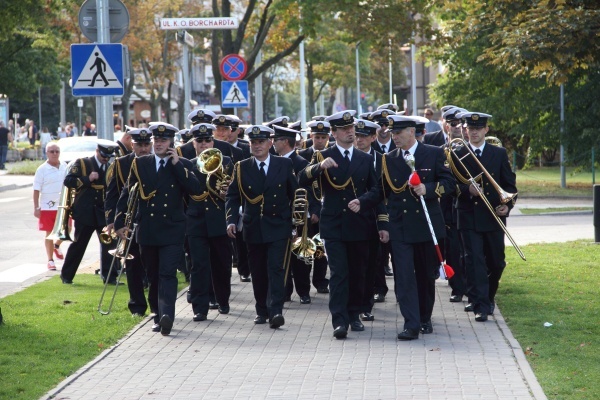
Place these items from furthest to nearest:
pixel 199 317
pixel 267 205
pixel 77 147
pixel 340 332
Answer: pixel 77 147 → pixel 199 317 → pixel 267 205 → pixel 340 332

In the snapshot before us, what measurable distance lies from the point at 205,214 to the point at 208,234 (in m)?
0.22

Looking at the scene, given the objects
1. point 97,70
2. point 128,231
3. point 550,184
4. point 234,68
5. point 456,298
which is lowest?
point 550,184

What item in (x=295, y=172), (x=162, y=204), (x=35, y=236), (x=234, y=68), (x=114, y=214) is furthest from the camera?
(x=234, y=68)

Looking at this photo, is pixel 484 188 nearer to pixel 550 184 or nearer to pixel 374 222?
pixel 374 222

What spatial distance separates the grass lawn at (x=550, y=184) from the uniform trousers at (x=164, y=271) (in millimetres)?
20497

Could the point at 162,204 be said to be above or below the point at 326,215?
above

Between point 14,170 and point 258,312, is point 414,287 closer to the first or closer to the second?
point 258,312

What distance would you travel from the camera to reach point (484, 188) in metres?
11.5

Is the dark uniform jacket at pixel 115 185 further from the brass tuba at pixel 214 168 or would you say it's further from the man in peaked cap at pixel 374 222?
the man in peaked cap at pixel 374 222

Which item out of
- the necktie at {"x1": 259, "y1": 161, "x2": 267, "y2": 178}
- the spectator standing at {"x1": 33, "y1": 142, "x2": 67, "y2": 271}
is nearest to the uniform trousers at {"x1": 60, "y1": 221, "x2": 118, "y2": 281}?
the spectator standing at {"x1": 33, "y1": 142, "x2": 67, "y2": 271}

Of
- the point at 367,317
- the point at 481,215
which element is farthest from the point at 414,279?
the point at 481,215

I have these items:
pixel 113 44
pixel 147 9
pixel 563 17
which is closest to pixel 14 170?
pixel 147 9

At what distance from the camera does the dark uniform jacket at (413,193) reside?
1039 cm

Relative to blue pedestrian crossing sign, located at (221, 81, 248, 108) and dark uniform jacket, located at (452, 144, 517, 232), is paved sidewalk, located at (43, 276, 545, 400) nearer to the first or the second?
dark uniform jacket, located at (452, 144, 517, 232)
